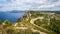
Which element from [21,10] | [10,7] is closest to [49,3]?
[21,10]

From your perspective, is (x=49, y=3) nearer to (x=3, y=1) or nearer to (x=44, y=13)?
(x=44, y=13)

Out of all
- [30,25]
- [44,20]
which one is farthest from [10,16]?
[44,20]

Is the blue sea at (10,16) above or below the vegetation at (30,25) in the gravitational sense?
above

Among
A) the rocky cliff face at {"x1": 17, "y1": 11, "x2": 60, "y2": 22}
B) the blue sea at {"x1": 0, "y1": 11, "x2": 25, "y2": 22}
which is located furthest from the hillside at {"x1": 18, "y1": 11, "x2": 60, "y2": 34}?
the blue sea at {"x1": 0, "y1": 11, "x2": 25, "y2": 22}

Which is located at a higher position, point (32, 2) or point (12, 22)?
point (32, 2)

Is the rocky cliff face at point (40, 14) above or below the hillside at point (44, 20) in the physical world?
above

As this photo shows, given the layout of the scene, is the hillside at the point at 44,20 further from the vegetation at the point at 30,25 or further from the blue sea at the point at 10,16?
the blue sea at the point at 10,16

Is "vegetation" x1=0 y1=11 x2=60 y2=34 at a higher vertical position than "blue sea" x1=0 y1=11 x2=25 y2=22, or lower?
lower

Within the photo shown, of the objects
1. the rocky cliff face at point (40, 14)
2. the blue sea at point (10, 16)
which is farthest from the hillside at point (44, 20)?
the blue sea at point (10, 16)

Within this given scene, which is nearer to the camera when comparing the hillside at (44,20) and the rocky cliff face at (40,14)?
the hillside at (44,20)

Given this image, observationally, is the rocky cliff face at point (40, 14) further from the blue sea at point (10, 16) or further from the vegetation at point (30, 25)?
the blue sea at point (10, 16)

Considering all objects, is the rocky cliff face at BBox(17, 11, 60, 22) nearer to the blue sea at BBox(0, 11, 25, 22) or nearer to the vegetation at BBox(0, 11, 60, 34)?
the vegetation at BBox(0, 11, 60, 34)
